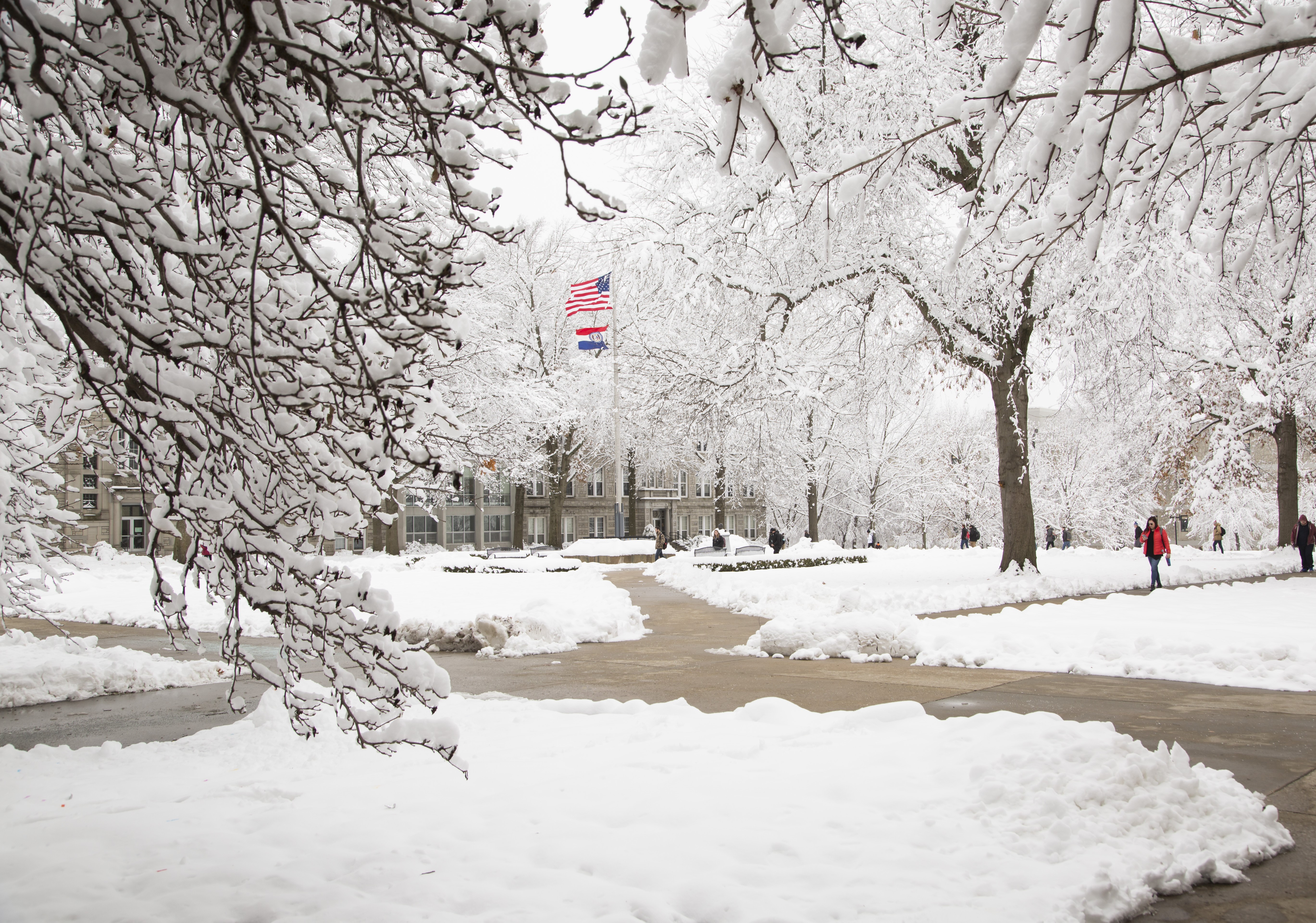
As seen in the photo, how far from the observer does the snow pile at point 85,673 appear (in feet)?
27.7

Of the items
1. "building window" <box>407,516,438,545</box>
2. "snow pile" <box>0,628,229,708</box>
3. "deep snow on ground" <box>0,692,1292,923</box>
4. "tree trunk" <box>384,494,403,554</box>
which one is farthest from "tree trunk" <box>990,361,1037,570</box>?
"building window" <box>407,516,438,545</box>

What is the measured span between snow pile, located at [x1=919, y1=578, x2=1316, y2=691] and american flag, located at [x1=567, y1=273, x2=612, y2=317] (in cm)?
1647

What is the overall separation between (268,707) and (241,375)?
12.9 ft

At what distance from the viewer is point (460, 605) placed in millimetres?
14102

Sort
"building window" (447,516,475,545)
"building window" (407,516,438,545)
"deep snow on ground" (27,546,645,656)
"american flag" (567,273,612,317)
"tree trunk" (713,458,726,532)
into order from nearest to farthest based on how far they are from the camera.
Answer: "deep snow on ground" (27,546,645,656), "american flag" (567,273,612,317), "tree trunk" (713,458,726,532), "building window" (407,516,438,545), "building window" (447,516,475,545)

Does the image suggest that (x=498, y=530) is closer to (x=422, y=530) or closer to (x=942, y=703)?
(x=422, y=530)

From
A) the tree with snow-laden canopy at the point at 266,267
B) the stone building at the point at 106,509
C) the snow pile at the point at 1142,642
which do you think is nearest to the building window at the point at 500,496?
the stone building at the point at 106,509

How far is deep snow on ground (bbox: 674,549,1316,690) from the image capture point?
26.7 ft

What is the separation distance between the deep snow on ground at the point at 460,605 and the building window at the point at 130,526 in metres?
26.7

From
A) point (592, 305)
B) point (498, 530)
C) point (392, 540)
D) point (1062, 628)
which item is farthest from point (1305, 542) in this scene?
point (498, 530)

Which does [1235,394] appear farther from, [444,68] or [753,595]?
[444,68]

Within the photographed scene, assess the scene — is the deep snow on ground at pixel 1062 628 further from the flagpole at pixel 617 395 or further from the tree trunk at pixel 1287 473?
the tree trunk at pixel 1287 473

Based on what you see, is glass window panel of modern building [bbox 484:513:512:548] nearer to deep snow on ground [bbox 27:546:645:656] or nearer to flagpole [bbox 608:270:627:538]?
flagpole [bbox 608:270:627:538]

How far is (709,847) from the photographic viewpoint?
11.5 feet
